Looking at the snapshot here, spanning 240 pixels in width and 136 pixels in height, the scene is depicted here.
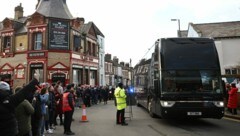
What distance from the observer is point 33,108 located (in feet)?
21.6

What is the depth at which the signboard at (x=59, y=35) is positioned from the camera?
100 ft

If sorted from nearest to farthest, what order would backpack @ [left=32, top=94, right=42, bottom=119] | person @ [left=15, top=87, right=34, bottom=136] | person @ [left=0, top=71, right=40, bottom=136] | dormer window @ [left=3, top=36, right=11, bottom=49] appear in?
person @ [left=0, top=71, right=40, bottom=136], person @ [left=15, top=87, right=34, bottom=136], backpack @ [left=32, top=94, right=42, bottom=119], dormer window @ [left=3, top=36, right=11, bottom=49]

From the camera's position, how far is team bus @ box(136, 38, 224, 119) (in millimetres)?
10984

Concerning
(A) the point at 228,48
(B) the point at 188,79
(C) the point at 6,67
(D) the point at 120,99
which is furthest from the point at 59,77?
(B) the point at 188,79

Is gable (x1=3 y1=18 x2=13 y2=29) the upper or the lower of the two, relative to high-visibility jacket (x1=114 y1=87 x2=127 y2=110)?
upper

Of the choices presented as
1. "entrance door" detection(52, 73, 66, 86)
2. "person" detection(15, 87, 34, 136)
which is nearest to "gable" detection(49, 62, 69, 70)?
"entrance door" detection(52, 73, 66, 86)

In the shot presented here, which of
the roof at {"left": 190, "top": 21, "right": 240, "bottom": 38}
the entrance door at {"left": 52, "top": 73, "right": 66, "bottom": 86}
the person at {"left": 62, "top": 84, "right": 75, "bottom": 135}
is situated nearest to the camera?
the person at {"left": 62, "top": 84, "right": 75, "bottom": 135}

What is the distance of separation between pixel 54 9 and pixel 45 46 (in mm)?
4768

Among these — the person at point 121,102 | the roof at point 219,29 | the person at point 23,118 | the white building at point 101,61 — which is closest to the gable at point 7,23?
the white building at point 101,61

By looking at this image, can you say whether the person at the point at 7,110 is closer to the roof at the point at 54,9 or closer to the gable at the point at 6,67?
the roof at the point at 54,9

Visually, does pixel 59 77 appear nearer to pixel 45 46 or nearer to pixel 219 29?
pixel 45 46

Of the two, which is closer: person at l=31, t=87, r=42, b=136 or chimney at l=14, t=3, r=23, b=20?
person at l=31, t=87, r=42, b=136

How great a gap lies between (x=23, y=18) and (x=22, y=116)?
112ft

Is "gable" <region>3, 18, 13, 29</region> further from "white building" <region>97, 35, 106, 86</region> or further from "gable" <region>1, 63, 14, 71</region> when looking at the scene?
"white building" <region>97, 35, 106, 86</region>
